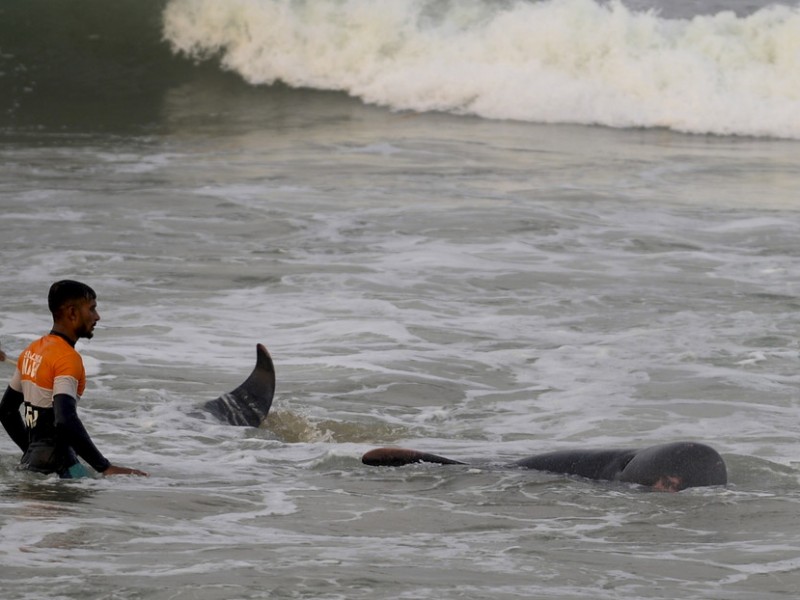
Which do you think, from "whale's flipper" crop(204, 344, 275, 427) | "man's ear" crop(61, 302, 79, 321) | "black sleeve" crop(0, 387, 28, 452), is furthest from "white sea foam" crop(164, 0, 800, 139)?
"man's ear" crop(61, 302, 79, 321)

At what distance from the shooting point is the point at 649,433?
8.55 metres

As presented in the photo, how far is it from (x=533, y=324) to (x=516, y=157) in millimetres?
9355

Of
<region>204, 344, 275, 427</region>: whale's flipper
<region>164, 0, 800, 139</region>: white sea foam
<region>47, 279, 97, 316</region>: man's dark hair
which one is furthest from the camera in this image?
<region>164, 0, 800, 139</region>: white sea foam

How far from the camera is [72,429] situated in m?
6.54

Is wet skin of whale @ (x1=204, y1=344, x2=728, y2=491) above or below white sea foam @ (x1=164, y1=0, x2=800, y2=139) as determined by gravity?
below

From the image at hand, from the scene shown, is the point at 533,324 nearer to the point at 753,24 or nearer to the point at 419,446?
the point at 419,446

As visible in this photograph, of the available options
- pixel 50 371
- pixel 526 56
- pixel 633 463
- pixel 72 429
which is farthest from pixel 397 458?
pixel 526 56

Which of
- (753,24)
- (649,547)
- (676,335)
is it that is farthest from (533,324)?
(753,24)

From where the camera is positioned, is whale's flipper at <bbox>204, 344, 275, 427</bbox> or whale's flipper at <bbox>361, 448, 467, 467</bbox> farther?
whale's flipper at <bbox>204, 344, 275, 427</bbox>

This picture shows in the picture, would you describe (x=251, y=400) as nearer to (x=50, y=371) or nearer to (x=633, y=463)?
(x=50, y=371)

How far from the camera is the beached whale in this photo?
6.91m

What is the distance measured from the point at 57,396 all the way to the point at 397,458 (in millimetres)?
1782

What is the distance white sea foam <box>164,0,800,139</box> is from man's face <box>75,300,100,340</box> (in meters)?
18.9

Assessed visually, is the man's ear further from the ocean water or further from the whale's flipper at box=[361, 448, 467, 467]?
the whale's flipper at box=[361, 448, 467, 467]
